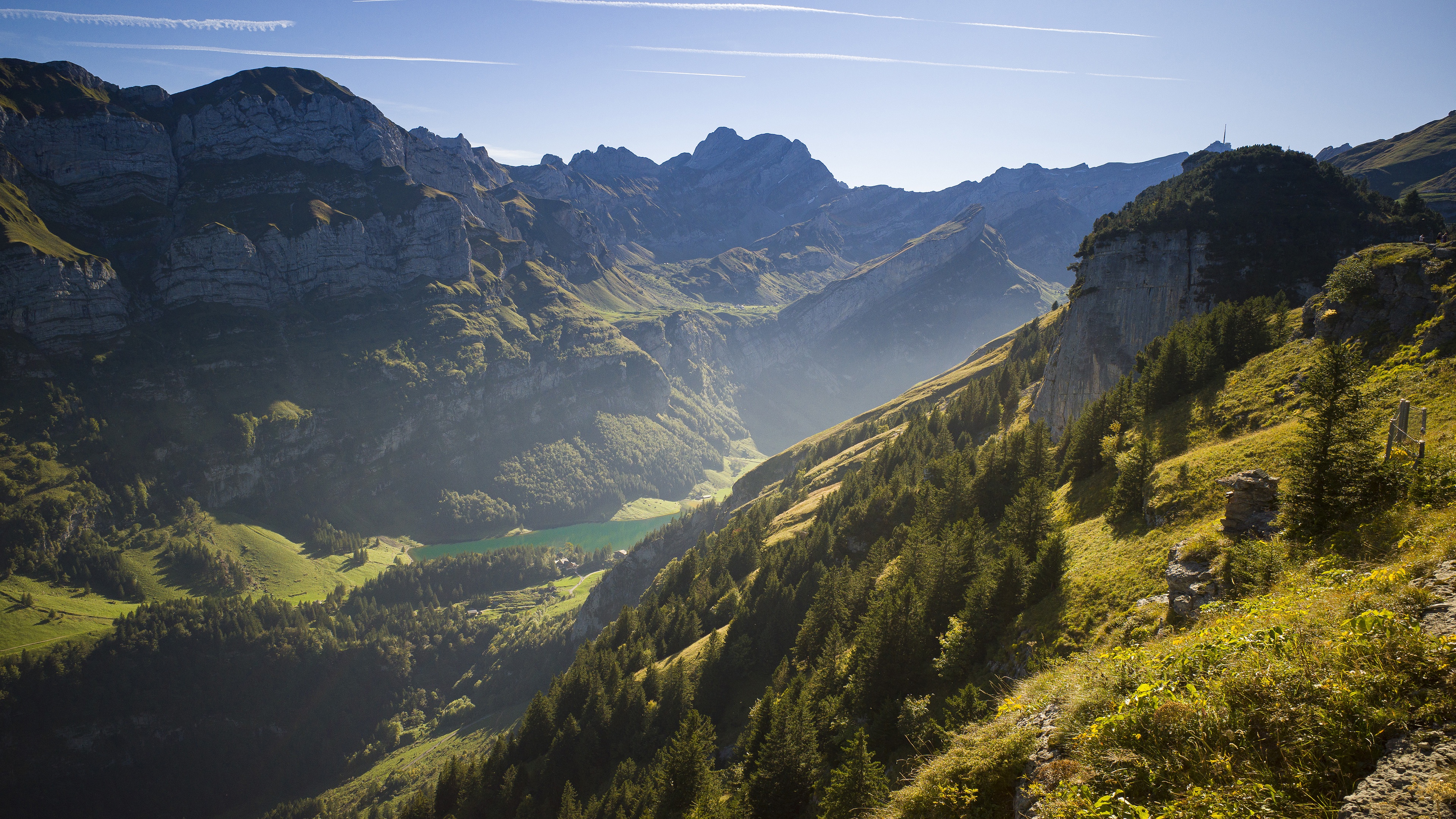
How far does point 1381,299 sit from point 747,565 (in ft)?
237

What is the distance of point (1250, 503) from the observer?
19453 mm

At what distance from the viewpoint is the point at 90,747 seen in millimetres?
146125

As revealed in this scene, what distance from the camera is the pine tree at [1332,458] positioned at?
52.6 feet

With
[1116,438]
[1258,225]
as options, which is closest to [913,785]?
[1116,438]

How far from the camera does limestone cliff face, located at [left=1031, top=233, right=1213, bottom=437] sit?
Answer: 206 ft

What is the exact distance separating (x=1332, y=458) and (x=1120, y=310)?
59003 millimetres

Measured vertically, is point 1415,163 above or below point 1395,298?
above

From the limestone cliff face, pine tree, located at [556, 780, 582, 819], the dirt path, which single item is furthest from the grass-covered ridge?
pine tree, located at [556, 780, 582, 819]

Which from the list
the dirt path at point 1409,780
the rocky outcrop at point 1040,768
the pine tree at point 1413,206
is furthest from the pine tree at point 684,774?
the pine tree at point 1413,206

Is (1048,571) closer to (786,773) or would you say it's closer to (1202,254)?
(786,773)

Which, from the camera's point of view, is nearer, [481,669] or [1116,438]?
[1116,438]

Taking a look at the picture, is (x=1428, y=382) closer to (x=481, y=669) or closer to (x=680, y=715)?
(x=680, y=715)

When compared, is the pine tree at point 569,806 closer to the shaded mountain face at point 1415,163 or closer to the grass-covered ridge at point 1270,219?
the grass-covered ridge at point 1270,219

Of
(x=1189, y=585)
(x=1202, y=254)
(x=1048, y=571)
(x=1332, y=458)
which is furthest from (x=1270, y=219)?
(x=1189, y=585)
